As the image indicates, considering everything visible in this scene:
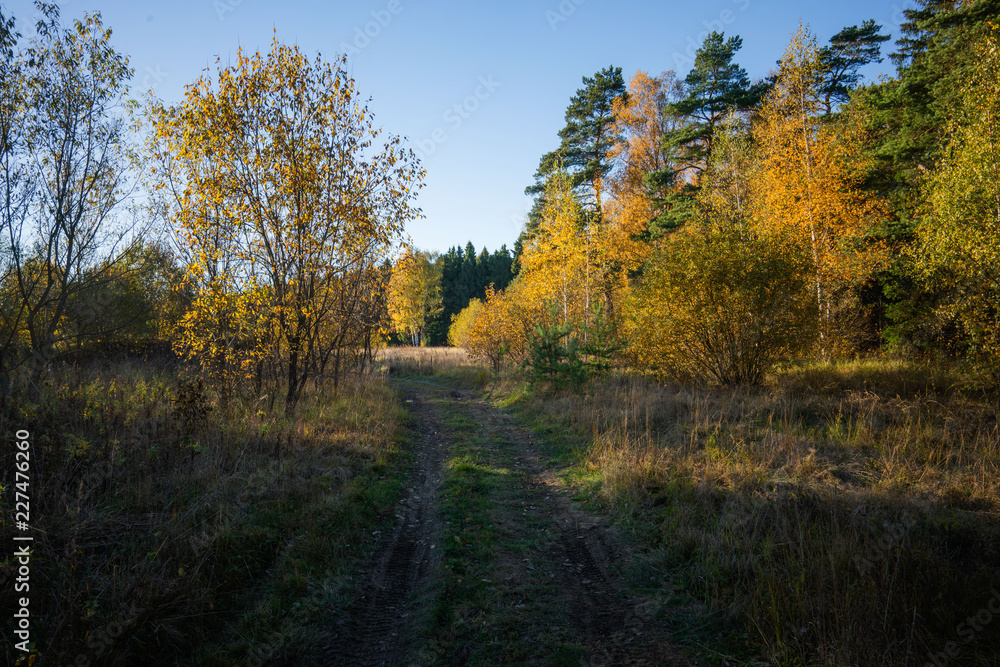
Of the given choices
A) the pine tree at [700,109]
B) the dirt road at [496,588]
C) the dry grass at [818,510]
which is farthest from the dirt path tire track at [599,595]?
the pine tree at [700,109]

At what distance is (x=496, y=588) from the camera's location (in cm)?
427

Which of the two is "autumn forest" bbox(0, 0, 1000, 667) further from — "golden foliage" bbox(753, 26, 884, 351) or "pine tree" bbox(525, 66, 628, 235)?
"pine tree" bbox(525, 66, 628, 235)

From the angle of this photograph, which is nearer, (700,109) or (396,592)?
(396,592)

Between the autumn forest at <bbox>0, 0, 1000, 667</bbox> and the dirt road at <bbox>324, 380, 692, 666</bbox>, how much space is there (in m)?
0.04

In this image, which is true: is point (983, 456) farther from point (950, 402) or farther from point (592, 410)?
point (592, 410)

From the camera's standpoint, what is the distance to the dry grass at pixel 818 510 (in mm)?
3314

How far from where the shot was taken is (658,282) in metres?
11.4

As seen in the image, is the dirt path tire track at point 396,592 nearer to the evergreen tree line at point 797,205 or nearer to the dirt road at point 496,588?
the dirt road at point 496,588

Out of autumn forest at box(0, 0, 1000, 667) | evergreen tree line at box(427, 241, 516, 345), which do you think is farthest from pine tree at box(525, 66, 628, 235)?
evergreen tree line at box(427, 241, 516, 345)

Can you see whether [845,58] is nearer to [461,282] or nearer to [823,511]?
[823,511]

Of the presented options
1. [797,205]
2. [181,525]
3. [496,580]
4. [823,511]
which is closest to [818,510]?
[823,511]

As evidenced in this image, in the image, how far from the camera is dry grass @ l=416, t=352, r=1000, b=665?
3.31 m

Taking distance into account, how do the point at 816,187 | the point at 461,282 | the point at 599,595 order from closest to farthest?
the point at 599,595 → the point at 816,187 → the point at 461,282

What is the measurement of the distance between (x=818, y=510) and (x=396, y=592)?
16.1ft
